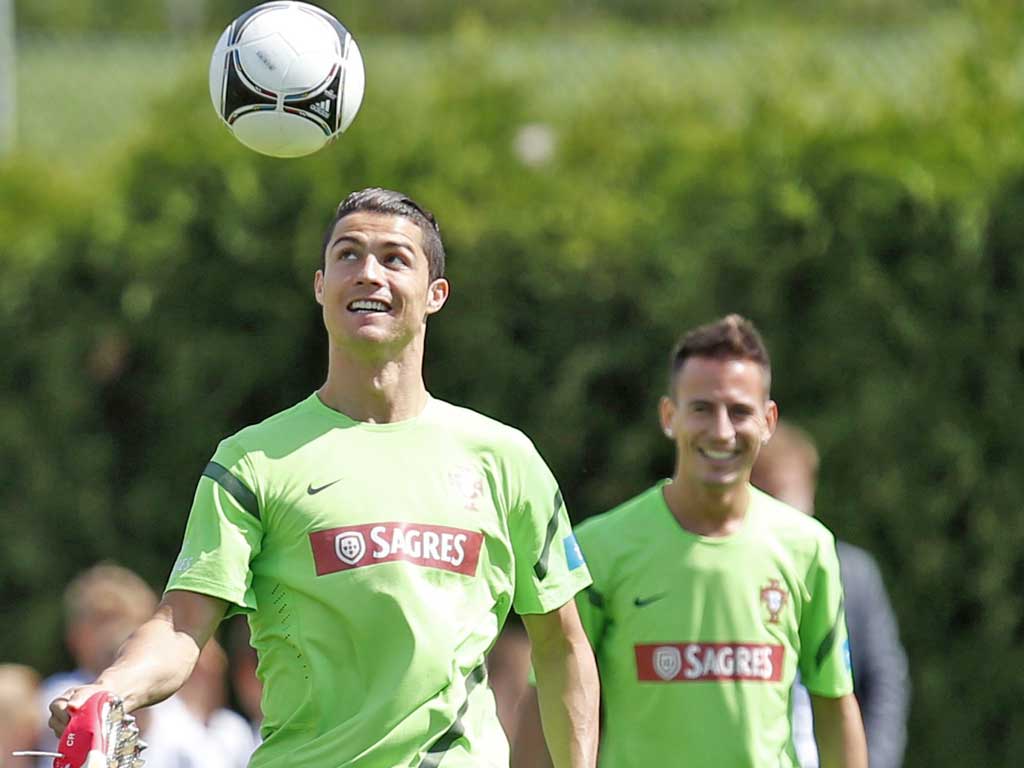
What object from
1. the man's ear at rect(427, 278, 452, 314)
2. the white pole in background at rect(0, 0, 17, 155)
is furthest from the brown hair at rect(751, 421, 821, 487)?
the white pole in background at rect(0, 0, 17, 155)

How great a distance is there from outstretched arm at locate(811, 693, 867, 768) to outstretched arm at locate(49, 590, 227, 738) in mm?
2124

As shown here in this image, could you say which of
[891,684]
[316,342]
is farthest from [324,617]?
[316,342]

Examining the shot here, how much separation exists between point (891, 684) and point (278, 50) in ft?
11.8

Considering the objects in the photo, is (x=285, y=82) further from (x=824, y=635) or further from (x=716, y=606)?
(x=824, y=635)

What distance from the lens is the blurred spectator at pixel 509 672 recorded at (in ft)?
30.5

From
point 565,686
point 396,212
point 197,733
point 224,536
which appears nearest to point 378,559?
point 224,536

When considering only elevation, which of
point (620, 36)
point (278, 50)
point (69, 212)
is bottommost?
point (278, 50)

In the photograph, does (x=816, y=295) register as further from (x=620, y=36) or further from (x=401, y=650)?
(x=620, y=36)

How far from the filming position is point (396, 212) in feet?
15.5

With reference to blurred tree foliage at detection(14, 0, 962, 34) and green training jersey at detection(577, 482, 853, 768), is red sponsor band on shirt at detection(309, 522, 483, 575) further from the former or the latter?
blurred tree foliage at detection(14, 0, 962, 34)

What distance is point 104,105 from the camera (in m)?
17.4

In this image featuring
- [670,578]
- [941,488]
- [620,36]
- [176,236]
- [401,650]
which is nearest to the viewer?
[401,650]

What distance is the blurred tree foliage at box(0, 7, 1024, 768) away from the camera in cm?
875

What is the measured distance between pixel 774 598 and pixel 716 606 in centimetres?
19
